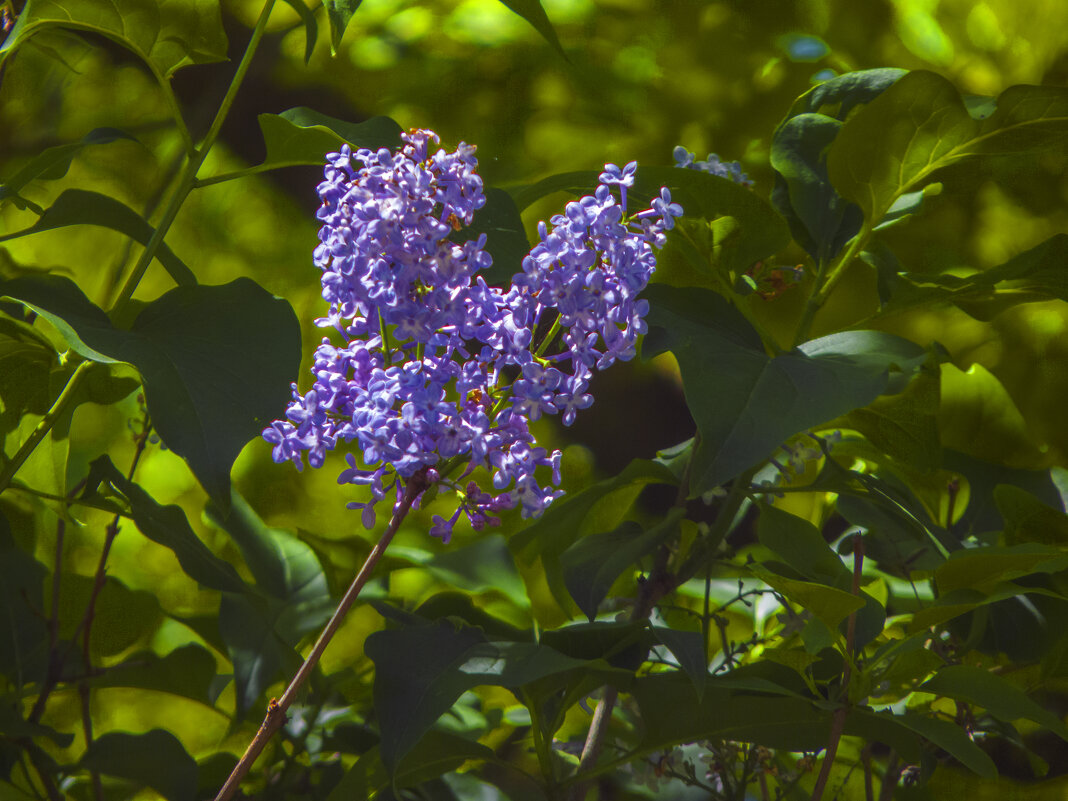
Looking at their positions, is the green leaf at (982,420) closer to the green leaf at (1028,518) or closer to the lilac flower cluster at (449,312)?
the green leaf at (1028,518)

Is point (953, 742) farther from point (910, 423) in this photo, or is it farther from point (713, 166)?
point (713, 166)

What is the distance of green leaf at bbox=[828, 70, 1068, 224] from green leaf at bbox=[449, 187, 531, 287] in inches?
6.0

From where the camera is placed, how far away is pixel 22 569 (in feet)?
1.67

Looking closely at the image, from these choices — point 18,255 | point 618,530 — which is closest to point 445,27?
point 18,255

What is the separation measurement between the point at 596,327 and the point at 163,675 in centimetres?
35

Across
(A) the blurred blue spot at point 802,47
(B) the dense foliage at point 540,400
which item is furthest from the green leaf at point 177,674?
(A) the blurred blue spot at point 802,47

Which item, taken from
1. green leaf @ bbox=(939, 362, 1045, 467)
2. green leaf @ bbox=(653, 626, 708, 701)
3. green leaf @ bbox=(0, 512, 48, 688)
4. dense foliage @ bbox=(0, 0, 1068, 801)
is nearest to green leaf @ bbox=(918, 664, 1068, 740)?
dense foliage @ bbox=(0, 0, 1068, 801)

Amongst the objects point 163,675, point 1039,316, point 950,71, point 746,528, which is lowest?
point 163,675

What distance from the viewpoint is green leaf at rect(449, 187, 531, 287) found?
0.38m

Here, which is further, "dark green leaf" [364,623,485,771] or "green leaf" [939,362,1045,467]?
"green leaf" [939,362,1045,467]

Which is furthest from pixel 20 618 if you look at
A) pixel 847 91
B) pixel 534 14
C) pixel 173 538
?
pixel 847 91

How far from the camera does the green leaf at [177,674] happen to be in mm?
503

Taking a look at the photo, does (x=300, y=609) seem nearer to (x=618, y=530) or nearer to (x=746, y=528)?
(x=618, y=530)

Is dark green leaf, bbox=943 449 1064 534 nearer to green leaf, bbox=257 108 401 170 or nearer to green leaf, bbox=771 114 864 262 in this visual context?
green leaf, bbox=771 114 864 262
